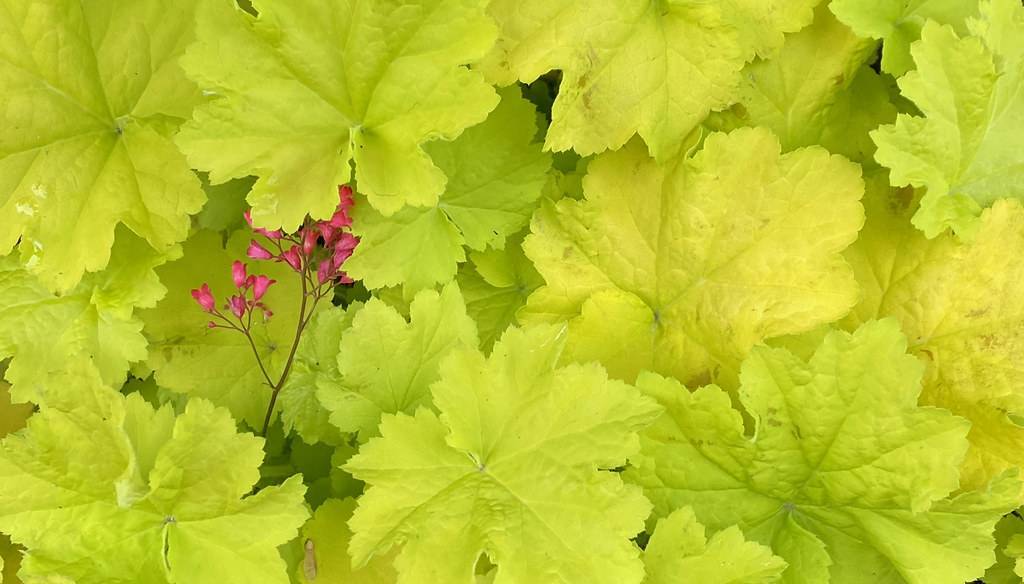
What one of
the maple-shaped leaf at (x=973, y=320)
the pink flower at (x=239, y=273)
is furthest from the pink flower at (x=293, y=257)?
the maple-shaped leaf at (x=973, y=320)

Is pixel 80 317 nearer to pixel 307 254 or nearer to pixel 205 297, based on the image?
pixel 205 297

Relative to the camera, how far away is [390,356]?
1942 millimetres

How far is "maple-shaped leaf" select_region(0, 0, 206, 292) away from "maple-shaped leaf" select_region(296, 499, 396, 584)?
69cm

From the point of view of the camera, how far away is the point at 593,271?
6.68 feet

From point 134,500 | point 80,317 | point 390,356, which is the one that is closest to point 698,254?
point 390,356

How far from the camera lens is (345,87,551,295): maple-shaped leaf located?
2.02 metres

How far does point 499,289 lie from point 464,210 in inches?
9.8

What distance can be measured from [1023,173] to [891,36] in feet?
1.37

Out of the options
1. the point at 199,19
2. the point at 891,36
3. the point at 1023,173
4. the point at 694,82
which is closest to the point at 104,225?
the point at 199,19

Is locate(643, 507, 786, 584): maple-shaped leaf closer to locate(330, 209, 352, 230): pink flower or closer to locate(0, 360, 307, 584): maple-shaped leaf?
locate(0, 360, 307, 584): maple-shaped leaf

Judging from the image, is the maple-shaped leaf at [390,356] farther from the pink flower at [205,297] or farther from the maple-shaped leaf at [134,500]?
the pink flower at [205,297]

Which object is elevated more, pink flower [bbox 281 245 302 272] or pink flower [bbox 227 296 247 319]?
pink flower [bbox 281 245 302 272]

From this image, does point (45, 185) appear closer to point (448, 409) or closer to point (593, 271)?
point (448, 409)

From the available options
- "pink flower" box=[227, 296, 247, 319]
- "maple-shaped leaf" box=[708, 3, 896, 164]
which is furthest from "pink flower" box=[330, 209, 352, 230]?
"maple-shaped leaf" box=[708, 3, 896, 164]
